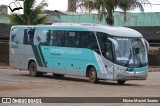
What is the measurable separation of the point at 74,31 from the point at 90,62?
7.26ft

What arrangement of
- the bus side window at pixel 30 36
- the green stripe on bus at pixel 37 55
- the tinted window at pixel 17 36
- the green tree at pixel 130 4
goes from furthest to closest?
the green tree at pixel 130 4
the tinted window at pixel 17 36
the bus side window at pixel 30 36
the green stripe on bus at pixel 37 55

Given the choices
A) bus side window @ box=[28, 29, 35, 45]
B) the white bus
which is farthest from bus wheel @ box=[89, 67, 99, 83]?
bus side window @ box=[28, 29, 35, 45]

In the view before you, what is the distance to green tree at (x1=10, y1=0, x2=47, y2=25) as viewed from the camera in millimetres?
43719

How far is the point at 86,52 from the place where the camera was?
25.7m

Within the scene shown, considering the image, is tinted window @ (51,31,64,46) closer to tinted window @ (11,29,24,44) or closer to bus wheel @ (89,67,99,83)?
bus wheel @ (89,67,99,83)

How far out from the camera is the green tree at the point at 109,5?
41156mm

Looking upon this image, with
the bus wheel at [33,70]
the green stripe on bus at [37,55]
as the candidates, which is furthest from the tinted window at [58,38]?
the bus wheel at [33,70]

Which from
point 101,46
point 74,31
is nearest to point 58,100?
point 101,46

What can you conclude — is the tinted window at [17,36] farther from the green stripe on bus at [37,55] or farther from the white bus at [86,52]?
the green stripe on bus at [37,55]

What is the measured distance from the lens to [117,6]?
41.9 m

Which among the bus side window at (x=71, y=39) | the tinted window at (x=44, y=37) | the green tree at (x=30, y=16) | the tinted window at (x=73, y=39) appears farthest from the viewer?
the green tree at (x=30, y=16)

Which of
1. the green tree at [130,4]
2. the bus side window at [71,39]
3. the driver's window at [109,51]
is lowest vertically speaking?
the driver's window at [109,51]

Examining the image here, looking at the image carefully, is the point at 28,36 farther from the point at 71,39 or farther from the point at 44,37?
the point at 71,39

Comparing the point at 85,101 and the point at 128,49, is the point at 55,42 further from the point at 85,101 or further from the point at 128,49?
the point at 85,101
